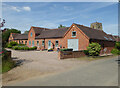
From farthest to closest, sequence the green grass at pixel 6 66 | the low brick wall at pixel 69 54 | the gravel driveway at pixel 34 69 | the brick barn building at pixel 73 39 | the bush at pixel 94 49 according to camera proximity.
A: the brick barn building at pixel 73 39 < the bush at pixel 94 49 < the low brick wall at pixel 69 54 < the green grass at pixel 6 66 < the gravel driveway at pixel 34 69

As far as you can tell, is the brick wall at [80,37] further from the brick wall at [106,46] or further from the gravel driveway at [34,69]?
the gravel driveway at [34,69]

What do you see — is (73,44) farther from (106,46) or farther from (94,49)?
(106,46)

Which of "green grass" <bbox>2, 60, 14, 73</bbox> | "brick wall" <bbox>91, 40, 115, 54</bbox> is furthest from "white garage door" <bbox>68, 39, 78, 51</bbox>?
"green grass" <bbox>2, 60, 14, 73</bbox>

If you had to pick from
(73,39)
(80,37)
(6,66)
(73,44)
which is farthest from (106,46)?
(6,66)

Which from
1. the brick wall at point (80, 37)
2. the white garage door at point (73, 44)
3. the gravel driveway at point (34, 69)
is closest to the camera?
the gravel driveway at point (34, 69)

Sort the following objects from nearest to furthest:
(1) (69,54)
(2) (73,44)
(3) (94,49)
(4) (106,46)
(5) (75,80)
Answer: (5) (75,80)
(1) (69,54)
(3) (94,49)
(2) (73,44)
(4) (106,46)

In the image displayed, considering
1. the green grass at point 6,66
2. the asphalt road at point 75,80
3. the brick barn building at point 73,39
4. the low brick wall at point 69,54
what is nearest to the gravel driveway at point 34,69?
the green grass at point 6,66

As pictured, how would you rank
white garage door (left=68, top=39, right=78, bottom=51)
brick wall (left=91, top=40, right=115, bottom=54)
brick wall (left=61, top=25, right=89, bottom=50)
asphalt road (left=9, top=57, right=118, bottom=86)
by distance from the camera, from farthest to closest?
brick wall (left=91, top=40, right=115, bottom=54) < white garage door (left=68, top=39, right=78, bottom=51) < brick wall (left=61, top=25, right=89, bottom=50) < asphalt road (left=9, top=57, right=118, bottom=86)

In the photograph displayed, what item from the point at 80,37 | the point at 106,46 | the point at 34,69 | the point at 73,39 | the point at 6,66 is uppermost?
the point at 80,37

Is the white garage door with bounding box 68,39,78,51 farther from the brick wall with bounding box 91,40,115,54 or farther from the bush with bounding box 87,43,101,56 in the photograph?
the bush with bounding box 87,43,101,56

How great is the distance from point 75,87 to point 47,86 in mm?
1453

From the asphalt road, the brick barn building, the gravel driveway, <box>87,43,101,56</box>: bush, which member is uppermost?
the brick barn building

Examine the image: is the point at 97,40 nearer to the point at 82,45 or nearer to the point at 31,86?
the point at 82,45

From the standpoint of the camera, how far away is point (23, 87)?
17.9ft
